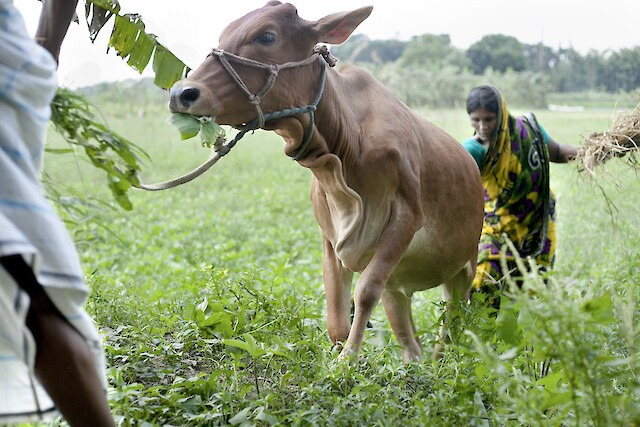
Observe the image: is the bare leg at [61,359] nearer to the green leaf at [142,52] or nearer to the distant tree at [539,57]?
the green leaf at [142,52]

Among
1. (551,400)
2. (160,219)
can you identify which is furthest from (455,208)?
(160,219)

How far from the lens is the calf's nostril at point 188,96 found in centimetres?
322

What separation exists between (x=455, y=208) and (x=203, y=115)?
1.61 m

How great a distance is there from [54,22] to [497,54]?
80.5 feet

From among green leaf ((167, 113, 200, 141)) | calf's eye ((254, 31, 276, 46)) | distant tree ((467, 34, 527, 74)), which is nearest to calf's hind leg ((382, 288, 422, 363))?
calf's eye ((254, 31, 276, 46))

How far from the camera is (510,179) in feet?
17.5

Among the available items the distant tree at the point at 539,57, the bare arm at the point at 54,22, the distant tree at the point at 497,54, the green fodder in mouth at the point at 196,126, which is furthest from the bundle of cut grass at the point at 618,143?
the distant tree at the point at 497,54

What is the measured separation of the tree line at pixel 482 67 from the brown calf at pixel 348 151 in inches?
287

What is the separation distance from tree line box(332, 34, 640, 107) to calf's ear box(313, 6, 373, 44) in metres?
7.80

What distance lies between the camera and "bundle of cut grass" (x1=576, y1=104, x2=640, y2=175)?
4.57m

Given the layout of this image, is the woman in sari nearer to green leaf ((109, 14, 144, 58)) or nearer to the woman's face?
the woman's face

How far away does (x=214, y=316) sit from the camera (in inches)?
148

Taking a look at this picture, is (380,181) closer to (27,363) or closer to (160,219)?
(27,363)

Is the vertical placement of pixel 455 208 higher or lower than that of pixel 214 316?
higher
